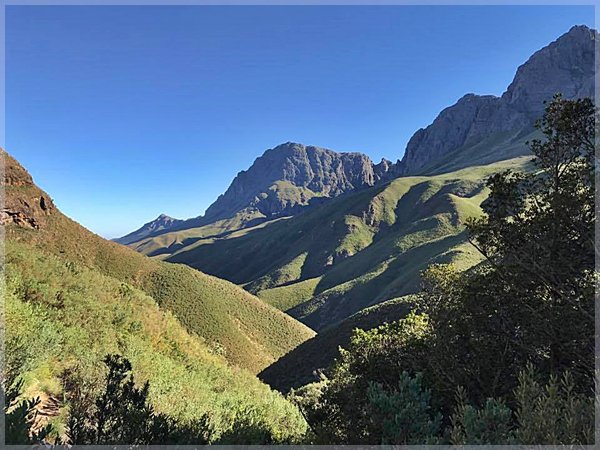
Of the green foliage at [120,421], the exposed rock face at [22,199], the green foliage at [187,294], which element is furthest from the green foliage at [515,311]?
the exposed rock face at [22,199]

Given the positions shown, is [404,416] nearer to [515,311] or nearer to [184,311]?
[515,311]

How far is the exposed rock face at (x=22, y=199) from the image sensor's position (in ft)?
159

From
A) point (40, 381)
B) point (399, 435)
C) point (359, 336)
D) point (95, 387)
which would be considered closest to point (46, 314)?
point (40, 381)

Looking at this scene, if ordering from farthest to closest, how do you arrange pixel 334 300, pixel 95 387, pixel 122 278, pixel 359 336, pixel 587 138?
pixel 334 300 → pixel 122 278 → pixel 359 336 → pixel 587 138 → pixel 95 387

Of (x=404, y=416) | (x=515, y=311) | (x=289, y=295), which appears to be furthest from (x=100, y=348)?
(x=289, y=295)

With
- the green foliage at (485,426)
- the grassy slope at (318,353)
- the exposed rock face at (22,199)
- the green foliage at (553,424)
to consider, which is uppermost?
the exposed rock face at (22,199)

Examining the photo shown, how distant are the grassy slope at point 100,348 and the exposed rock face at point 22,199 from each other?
34.6m

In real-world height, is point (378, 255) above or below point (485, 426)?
below

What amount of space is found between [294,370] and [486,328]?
114 feet

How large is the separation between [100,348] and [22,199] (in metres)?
48.7

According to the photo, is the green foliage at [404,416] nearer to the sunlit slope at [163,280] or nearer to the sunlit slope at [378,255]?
the sunlit slope at [163,280]

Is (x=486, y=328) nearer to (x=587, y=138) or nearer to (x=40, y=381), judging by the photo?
(x=587, y=138)

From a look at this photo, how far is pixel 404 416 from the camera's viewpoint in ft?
20.9

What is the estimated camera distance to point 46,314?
12672 millimetres
